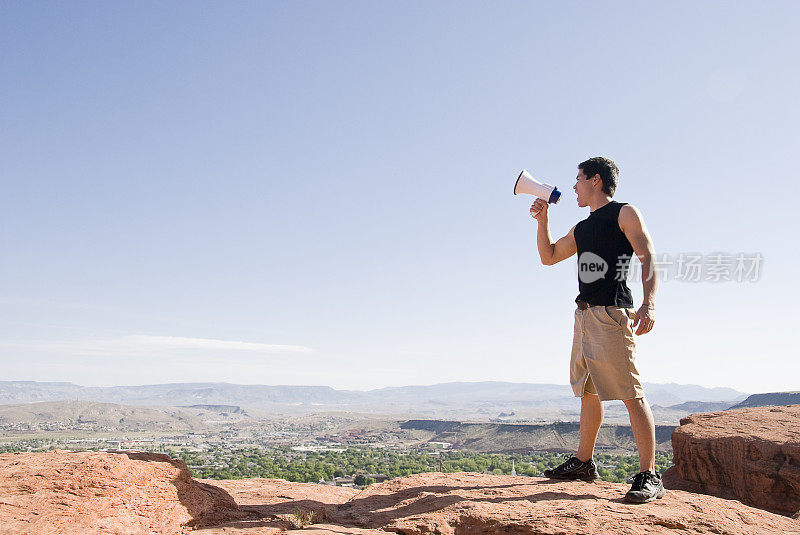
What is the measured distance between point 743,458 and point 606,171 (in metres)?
6.06

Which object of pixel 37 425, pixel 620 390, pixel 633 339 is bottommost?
pixel 37 425

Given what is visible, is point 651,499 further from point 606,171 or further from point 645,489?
point 606,171

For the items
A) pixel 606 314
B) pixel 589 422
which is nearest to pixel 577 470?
pixel 589 422

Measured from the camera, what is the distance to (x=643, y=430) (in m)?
4.84

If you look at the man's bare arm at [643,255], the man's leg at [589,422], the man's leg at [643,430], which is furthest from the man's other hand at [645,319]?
the man's leg at [589,422]

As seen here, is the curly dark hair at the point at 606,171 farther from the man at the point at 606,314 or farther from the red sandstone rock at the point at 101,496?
the red sandstone rock at the point at 101,496

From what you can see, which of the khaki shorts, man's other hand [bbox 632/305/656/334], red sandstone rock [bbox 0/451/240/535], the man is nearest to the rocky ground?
red sandstone rock [bbox 0/451/240/535]

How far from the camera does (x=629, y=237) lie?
203 inches

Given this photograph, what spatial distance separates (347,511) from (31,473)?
2706 millimetres

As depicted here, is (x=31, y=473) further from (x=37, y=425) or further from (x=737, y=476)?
(x=37, y=425)

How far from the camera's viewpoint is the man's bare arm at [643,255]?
190 inches

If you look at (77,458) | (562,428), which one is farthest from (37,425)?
(77,458)

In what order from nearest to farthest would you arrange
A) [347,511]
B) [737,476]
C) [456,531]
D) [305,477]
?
[456,531]
[347,511]
[737,476]
[305,477]

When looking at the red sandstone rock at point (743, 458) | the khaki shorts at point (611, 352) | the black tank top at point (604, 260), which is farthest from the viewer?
the red sandstone rock at point (743, 458)
